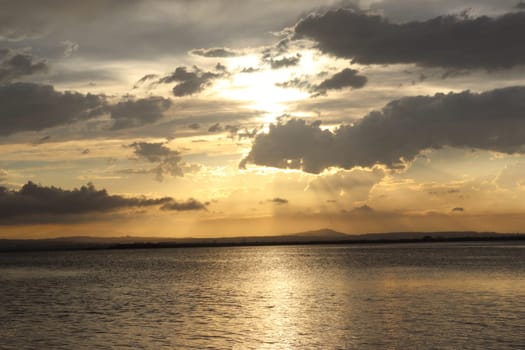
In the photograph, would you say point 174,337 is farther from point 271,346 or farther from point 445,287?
point 445,287

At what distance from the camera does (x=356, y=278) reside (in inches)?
3765

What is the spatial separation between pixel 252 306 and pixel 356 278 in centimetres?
3898

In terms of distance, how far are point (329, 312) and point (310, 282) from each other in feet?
119

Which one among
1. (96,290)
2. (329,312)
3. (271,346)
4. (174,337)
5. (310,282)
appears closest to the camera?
(271,346)

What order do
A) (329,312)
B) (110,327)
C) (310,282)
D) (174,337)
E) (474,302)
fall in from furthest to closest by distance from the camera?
(310,282)
(474,302)
(329,312)
(110,327)
(174,337)

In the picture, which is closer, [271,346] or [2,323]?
[271,346]

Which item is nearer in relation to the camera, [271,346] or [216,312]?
[271,346]

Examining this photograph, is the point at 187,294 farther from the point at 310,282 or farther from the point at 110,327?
the point at 110,327

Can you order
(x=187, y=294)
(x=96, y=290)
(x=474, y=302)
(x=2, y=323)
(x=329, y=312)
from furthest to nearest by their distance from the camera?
(x=96, y=290) → (x=187, y=294) → (x=474, y=302) → (x=329, y=312) → (x=2, y=323)

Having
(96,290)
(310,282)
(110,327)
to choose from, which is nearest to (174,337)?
(110,327)

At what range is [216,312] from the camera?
182 ft

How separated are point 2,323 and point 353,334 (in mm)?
29129

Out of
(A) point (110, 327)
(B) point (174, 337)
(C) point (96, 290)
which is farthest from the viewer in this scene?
(C) point (96, 290)

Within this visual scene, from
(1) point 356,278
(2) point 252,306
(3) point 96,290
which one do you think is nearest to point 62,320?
(2) point 252,306
